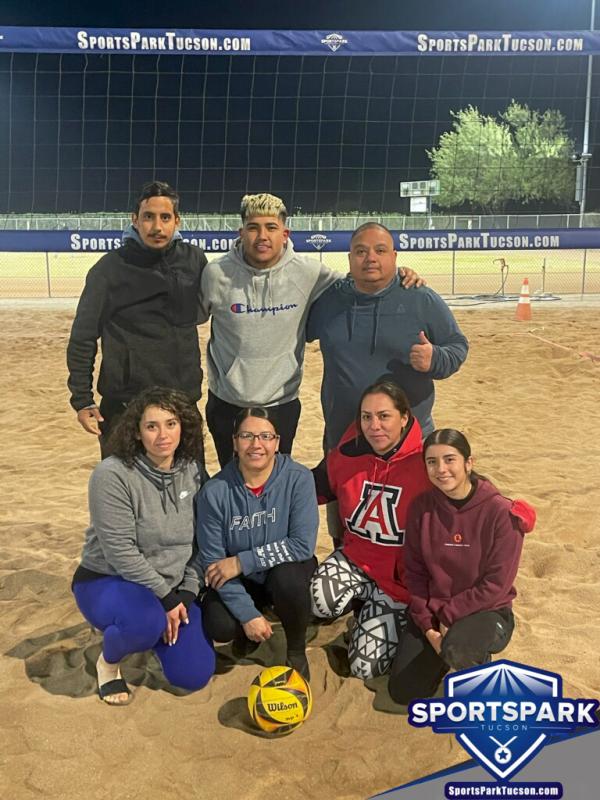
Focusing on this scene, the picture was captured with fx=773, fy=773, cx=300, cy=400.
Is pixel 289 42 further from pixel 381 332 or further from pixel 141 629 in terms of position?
pixel 141 629

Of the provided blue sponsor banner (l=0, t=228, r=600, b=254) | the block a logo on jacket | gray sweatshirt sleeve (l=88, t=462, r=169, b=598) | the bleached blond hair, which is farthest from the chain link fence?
gray sweatshirt sleeve (l=88, t=462, r=169, b=598)

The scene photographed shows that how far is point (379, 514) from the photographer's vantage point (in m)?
2.96

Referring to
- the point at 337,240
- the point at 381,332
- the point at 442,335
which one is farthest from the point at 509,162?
the point at 381,332

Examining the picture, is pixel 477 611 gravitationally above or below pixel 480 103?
below

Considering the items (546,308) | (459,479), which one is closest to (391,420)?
(459,479)

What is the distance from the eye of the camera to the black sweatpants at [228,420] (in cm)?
325

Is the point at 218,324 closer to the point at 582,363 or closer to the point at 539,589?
the point at 539,589

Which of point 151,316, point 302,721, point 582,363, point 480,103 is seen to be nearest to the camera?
point 302,721

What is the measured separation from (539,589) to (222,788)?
1.81 m

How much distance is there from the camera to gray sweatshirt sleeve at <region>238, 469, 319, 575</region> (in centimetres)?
282

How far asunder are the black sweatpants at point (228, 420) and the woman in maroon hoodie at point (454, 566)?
754 millimetres

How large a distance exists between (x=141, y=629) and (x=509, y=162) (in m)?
35.5

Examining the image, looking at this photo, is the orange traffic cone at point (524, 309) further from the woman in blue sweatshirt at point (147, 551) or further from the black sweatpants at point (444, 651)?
the woman in blue sweatshirt at point (147, 551)

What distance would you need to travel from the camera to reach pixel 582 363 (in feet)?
27.2
